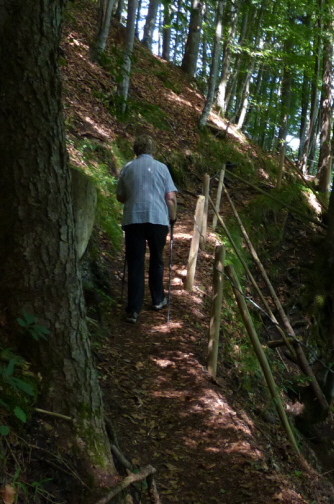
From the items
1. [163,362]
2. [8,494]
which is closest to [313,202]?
[163,362]

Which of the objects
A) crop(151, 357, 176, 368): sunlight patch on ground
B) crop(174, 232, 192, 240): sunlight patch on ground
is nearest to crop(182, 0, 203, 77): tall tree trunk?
crop(174, 232, 192, 240): sunlight patch on ground

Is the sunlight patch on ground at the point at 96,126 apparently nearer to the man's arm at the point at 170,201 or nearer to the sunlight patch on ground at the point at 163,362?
the man's arm at the point at 170,201

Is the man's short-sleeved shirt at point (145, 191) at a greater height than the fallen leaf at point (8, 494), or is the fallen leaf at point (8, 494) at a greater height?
the man's short-sleeved shirt at point (145, 191)

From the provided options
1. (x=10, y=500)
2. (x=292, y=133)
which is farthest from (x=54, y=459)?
(x=292, y=133)

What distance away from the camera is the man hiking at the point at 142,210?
5.60 m

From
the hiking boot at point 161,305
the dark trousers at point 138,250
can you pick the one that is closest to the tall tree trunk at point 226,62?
the hiking boot at point 161,305

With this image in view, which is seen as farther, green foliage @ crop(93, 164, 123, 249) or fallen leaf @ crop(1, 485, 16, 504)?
green foliage @ crop(93, 164, 123, 249)

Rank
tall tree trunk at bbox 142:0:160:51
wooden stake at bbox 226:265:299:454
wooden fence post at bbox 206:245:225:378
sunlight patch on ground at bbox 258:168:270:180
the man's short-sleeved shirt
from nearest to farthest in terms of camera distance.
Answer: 1. wooden stake at bbox 226:265:299:454
2. wooden fence post at bbox 206:245:225:378
3. the man's short-sleeved shirt
4. sunlight patch on ground at bbox 258:168:270:180
5. tall tree trunk at bbox 142:0:160:51

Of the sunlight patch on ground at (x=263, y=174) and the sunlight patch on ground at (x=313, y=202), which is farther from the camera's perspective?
the sunlight patch on ground at (x=263, y=174)

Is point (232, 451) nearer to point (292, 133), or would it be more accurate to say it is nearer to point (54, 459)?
point (54, 459)

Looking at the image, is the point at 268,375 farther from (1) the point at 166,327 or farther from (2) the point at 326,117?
(2) the point at 326,117

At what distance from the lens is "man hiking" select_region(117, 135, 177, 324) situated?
5.60m

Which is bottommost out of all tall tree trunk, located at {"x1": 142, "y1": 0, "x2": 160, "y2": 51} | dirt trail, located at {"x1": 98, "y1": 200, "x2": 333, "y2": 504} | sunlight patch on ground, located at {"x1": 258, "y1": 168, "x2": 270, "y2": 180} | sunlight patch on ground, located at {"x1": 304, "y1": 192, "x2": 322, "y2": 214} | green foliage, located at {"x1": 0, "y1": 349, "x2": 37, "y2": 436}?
dirt trail, located at {"x1": 98, "y1": 200, "x2": 333, "y2": 504}

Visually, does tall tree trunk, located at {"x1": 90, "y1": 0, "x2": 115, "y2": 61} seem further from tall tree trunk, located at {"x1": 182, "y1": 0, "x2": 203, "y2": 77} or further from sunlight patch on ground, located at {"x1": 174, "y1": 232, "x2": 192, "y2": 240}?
tall tree trunk, located at {"x1": 182, "y1": 0, "x2": 203, "y2": 77}
